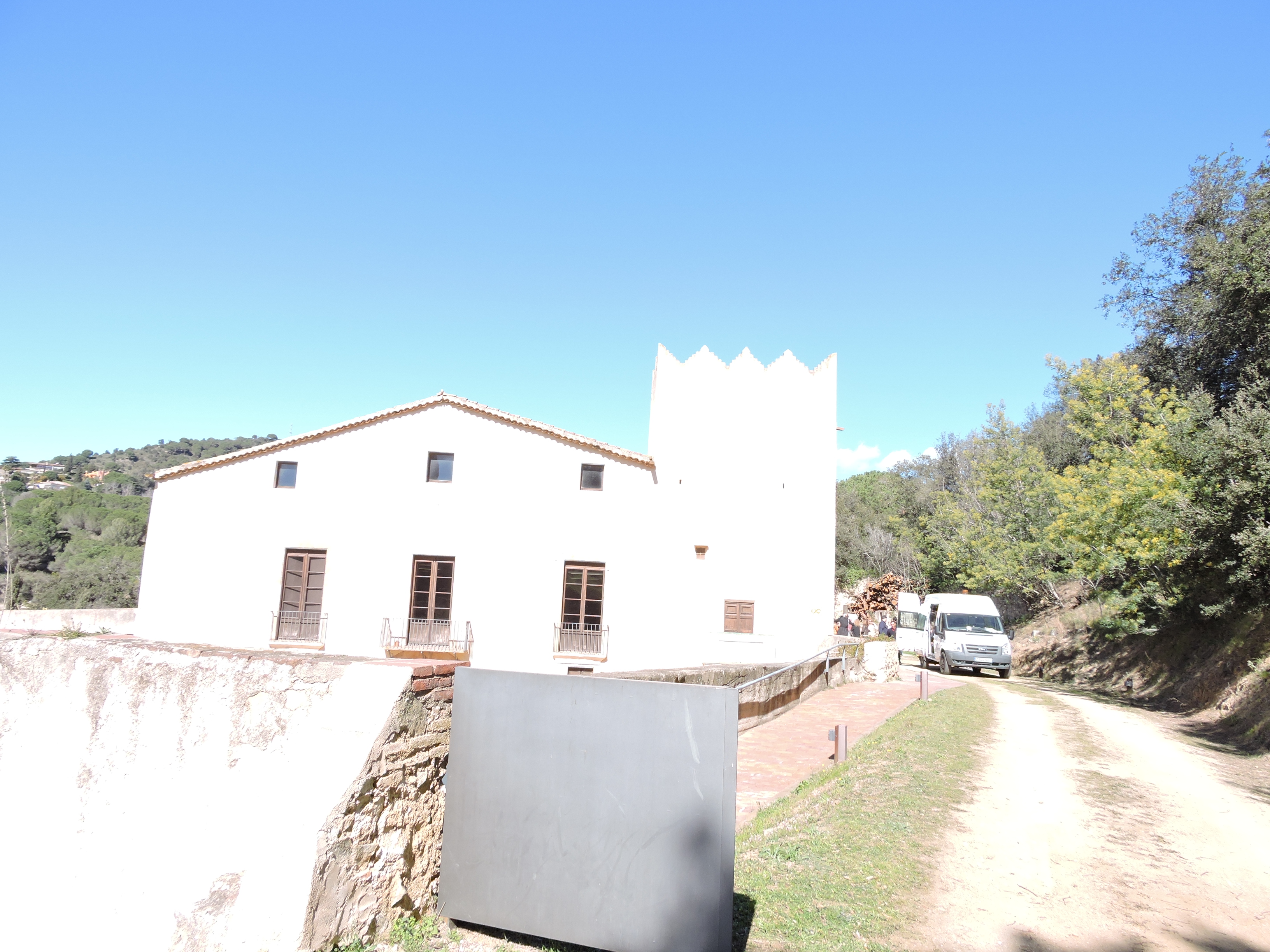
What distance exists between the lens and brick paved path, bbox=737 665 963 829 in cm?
794

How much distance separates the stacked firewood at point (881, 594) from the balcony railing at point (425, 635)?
102 ft

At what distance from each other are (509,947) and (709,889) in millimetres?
1251

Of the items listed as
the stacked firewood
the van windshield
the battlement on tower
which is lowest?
the van windshield

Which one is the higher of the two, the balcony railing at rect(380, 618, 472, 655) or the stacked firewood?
the stacked firewood

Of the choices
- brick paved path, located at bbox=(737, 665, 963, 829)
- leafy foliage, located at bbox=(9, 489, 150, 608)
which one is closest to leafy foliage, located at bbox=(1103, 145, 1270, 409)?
brick paved path, located at bbox=(737, 665, 963, 829)

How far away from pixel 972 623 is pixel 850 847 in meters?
20.6

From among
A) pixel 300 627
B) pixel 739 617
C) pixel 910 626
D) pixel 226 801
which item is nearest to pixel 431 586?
pixel 300 627

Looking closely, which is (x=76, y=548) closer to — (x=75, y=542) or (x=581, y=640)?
(x=75, y=542)

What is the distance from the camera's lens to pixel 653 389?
30.3 meters

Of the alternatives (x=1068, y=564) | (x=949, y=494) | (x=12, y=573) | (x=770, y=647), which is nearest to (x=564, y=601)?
(x=770, y=647)

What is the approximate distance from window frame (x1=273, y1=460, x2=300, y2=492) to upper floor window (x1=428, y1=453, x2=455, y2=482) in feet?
12.6

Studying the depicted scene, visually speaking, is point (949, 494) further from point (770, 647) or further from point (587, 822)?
point (587, 822)

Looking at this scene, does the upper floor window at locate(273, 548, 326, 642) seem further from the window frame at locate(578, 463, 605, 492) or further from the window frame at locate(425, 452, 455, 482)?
the window frame at locate(578, 463, 605, 492)

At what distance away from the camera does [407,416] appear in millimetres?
21578
